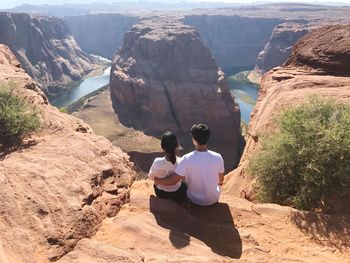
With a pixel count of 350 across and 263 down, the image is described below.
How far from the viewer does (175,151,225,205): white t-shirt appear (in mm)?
8719

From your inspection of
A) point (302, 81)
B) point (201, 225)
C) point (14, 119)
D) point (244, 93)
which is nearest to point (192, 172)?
point (201, 225)

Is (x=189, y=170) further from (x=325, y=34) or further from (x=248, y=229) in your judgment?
(x=325, y=34)

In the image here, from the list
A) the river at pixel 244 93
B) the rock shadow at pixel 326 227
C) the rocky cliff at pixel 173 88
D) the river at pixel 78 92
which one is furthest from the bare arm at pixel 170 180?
the river at pixel 78 92

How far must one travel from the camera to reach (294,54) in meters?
22.6

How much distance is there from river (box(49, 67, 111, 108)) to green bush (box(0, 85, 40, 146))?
129m

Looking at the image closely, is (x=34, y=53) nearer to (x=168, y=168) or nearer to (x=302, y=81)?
(x=302, y=81)

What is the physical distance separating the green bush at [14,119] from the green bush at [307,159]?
652 centimetres

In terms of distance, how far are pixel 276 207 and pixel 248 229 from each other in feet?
3.98

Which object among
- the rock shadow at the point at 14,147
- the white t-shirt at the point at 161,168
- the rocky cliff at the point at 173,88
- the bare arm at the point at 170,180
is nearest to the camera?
the bare arm at the point at 170,180

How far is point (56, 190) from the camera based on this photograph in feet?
29.5

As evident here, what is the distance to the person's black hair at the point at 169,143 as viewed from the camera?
28.7 feet

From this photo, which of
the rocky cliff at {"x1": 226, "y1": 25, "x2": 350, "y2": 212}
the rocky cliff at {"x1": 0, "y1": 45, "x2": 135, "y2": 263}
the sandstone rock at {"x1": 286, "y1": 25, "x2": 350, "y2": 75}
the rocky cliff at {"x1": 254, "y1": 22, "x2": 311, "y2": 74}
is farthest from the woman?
the rocky cliff at {"x1": 254, "y1": 22, "x2": 311, "y2": 74}

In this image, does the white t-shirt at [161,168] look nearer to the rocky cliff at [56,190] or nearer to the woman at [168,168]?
the woman at [168,168]

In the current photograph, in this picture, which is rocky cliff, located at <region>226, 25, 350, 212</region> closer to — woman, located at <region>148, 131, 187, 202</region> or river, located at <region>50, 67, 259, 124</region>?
woman, located at <region>148, 131, 187, 202</region>
